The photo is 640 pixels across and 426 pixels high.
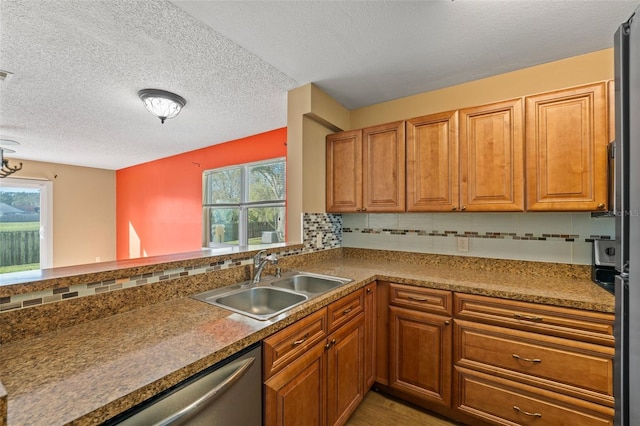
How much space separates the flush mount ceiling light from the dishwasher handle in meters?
2.31

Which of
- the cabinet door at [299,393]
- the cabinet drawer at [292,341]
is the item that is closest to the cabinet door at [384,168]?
the cabinet drawer at [292,341]

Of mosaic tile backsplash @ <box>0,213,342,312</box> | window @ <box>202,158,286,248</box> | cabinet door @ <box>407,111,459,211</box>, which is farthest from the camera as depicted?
window @ <box>202,158,286,248</box>

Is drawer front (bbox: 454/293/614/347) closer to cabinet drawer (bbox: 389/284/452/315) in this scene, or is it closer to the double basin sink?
cabinet drawer (bbox: 389/284/452/315)

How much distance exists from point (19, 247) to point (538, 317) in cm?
779

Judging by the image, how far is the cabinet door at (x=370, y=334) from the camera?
1870 mm

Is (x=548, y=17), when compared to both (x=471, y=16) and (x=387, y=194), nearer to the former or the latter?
(x=471, y=16)

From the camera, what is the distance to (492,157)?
1875mm

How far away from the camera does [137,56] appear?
6.08ft

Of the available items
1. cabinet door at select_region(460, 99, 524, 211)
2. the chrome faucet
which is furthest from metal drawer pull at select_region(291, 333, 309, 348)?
cabinet door at select_region(460, 99, 524, 211)

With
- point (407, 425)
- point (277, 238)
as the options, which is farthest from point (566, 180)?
point (277, 238)

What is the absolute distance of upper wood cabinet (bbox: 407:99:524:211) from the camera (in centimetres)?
181

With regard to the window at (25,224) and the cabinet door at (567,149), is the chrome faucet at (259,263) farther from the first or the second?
the window at (25,224)

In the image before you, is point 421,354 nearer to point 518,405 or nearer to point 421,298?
point 421,298

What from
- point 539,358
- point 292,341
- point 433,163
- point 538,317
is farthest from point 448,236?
point 292,341
